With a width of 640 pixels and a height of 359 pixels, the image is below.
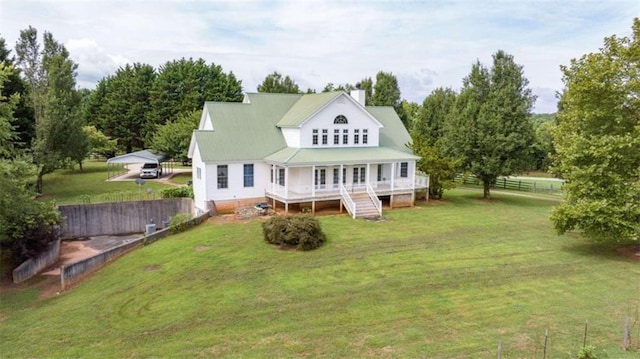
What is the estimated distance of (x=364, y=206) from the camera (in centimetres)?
2669

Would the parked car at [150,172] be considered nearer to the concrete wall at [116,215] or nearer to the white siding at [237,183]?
the concrete wall at [116,215]

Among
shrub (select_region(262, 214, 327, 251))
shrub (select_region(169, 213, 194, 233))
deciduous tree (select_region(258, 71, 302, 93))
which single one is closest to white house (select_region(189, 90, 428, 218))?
shrub (select_region(169, 213, 194, 233))

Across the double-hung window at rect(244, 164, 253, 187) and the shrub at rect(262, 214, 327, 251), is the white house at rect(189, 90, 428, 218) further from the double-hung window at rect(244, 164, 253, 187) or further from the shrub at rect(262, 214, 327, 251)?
the shrub at rect(262, 214, 327, 251)

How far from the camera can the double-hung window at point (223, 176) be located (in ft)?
87.9

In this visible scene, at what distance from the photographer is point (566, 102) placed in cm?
2092

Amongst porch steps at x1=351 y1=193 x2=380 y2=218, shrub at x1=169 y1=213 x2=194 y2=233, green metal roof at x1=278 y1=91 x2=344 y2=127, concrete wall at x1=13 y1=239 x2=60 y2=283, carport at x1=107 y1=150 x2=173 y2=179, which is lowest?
concrete wall at x1=13 y1=239 x2=60 y2=283

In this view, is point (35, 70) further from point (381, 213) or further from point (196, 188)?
point (381, 213)

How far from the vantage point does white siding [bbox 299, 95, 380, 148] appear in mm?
28812

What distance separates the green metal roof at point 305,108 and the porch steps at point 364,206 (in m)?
5.95

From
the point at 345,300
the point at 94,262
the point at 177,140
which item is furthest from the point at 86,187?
the point at 345,300

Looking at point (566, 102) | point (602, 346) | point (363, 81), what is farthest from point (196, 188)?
point (363, 81)

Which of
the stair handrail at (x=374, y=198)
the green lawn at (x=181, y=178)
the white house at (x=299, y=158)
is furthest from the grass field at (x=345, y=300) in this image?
the green lawn at (x=181, y=178)

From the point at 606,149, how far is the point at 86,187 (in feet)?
115

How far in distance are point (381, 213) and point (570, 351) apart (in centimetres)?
1572
